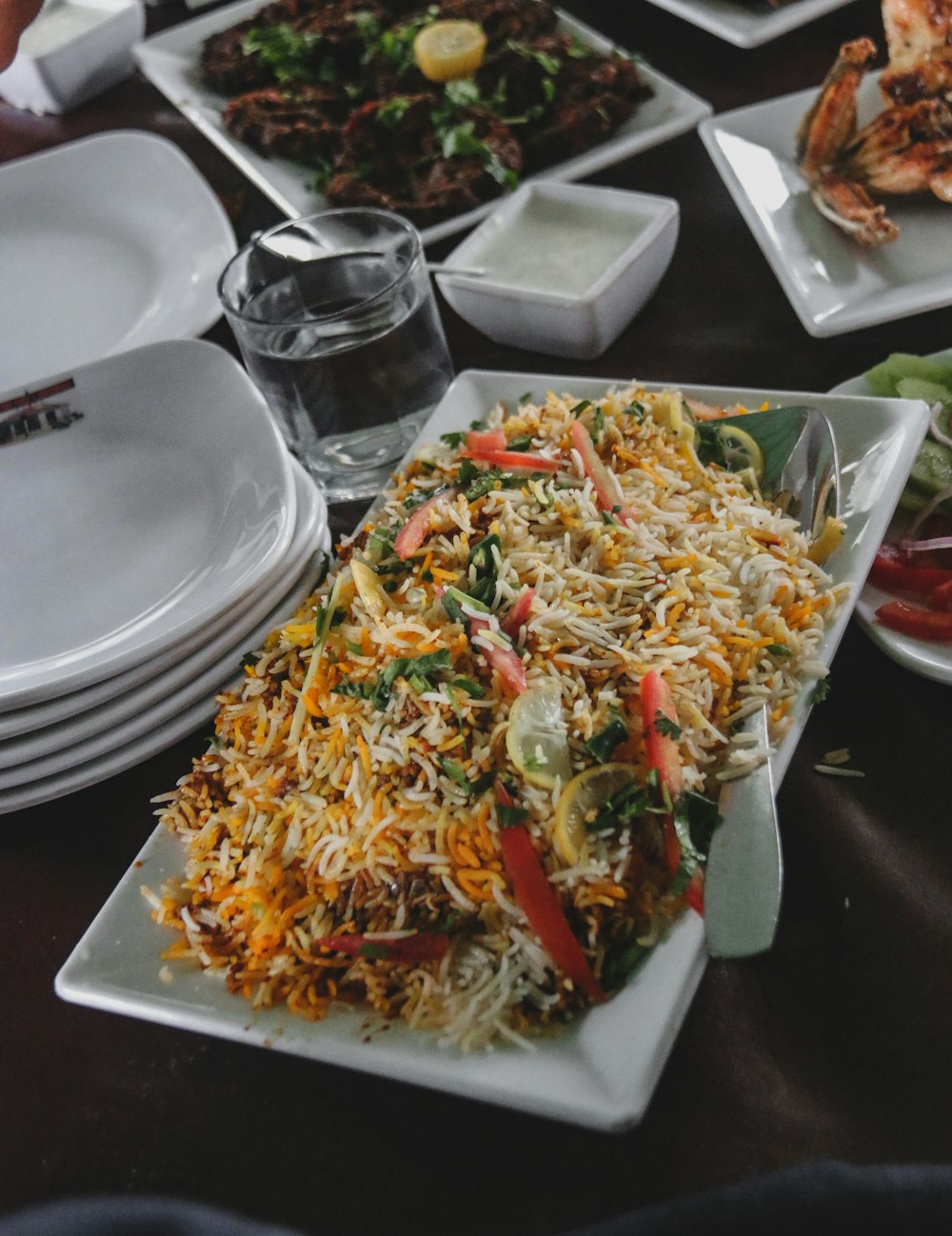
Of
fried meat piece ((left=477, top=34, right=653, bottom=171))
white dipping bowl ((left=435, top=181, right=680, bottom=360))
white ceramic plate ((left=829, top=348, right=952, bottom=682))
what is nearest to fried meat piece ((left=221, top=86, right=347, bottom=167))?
fried meat piece ((left=477, top=34, right=653, bottom=171))

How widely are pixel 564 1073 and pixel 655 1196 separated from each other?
0.17 meters

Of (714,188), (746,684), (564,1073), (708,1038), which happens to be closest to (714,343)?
(714,188)

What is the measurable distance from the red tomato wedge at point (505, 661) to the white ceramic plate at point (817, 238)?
Answer: 2.75ft

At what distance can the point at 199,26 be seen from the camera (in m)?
2.94

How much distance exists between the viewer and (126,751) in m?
1.18

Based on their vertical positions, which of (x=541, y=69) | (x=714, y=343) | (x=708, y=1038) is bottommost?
(x=708, y=1038)

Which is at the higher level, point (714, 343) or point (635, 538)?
point (635, 538)

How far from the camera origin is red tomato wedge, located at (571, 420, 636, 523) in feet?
4.03

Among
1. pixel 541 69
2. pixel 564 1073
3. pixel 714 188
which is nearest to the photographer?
pixel 564 1073

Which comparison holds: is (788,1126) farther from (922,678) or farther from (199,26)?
(199,26)

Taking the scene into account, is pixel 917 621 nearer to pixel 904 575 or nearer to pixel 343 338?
pixel 904 575

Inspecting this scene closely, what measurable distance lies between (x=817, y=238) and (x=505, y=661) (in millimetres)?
1174

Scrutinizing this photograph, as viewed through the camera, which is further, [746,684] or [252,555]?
[252,555]

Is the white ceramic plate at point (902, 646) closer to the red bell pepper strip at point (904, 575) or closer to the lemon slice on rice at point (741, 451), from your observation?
the red bell pepper strip at point (904, 575)
